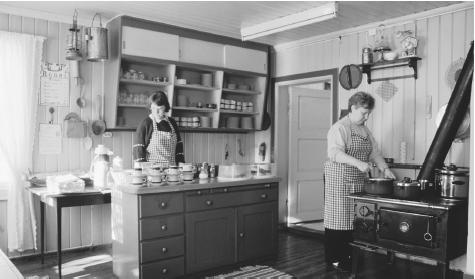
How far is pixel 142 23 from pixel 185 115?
1.29m

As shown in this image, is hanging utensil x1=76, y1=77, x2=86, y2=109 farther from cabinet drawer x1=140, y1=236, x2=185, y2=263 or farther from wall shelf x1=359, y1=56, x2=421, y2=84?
wall shelf x1=359, y1=56, x2=421, y2=84

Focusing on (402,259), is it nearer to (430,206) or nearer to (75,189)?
(430,206)

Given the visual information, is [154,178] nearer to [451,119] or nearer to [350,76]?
[451,119]

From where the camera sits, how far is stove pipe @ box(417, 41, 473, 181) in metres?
3.50

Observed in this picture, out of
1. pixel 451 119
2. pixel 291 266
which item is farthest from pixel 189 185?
pixel 451 119

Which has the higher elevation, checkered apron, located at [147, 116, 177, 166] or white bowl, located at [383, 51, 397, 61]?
white bowl, located at [383, 51, 397, 61]

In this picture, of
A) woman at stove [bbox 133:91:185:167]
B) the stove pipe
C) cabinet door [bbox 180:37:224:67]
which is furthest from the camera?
cabinet door [bbox 180:37:224:67]

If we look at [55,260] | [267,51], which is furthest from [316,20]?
[55,260]

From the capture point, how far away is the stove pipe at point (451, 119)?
350 cm

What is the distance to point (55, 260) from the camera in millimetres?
4332

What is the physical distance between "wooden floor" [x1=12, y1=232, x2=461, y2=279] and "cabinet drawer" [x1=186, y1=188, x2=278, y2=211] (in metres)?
0.63

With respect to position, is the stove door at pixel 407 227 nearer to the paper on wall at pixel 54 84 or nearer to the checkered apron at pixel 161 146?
the checkered apron at pixel 161 146

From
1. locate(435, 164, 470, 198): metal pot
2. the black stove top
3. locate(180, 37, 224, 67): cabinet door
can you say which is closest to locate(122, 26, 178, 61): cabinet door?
locate(180, 37, 224, 67): cabinet door

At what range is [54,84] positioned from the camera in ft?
A: 14.8
